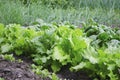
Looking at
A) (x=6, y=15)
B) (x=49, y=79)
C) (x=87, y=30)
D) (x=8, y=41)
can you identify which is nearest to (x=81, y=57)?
(x=49, y=79)

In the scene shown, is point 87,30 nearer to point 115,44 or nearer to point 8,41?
point 115,44

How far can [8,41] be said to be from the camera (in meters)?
5.16

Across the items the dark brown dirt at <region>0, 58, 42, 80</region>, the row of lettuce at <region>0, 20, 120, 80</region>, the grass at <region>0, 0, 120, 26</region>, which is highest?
the grass at <region>0, 0, 120, 26</region>

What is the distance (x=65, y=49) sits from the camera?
4613 mm

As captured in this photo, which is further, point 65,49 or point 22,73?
point 65,49

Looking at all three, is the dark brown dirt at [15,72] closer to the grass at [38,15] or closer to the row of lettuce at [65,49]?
the row of lettuce at [65,49]

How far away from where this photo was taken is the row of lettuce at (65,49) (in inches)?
167

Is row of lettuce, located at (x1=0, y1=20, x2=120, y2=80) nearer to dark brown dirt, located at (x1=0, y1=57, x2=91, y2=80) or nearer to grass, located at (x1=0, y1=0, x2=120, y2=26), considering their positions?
dark brown dirt, located at (x1=0, y1=57, x2=91, y2=80)

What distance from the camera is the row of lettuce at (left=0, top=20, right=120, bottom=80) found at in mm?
4234

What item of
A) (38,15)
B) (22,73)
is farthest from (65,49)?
(38,15)

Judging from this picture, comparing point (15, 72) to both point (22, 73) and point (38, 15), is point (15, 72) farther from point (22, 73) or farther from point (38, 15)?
point (38, 15)

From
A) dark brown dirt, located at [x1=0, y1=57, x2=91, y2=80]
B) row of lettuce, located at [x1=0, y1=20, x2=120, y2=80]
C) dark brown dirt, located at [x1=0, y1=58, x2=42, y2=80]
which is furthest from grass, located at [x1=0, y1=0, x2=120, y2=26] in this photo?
dark brown dirt, located at [x1=0, y1=58, x2=42, y2=80]

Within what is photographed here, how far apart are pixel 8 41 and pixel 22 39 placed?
0.36 meters

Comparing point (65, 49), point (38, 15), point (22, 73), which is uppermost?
point (38, 15)
